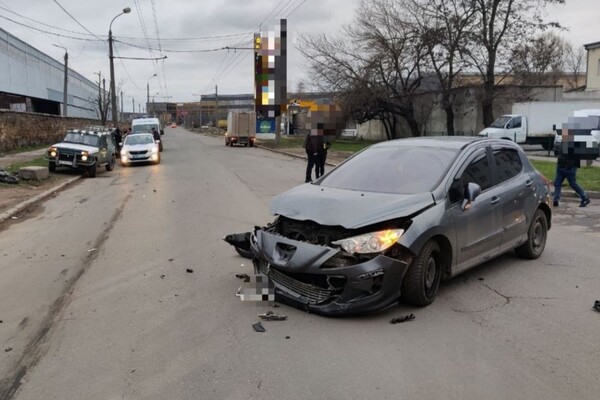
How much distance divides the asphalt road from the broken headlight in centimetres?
62

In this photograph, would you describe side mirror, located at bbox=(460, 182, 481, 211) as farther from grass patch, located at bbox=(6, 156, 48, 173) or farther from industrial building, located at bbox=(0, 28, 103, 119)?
industrial building, located at bbox=(0, 28, 103, 119)

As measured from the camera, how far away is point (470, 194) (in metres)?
5.51

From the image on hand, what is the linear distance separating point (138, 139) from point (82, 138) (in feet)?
18.6

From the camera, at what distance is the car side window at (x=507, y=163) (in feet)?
21.3

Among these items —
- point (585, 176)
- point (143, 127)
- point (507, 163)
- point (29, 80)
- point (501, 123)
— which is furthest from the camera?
point (29, 80)

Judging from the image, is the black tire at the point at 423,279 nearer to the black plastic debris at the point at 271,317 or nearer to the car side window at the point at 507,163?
the black plastic debris at the point at 271,317

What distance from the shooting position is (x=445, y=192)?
5.45m

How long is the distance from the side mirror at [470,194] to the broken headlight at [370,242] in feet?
3.61

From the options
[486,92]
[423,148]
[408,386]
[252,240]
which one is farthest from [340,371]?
[486,92]

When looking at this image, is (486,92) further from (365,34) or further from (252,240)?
(252,240)

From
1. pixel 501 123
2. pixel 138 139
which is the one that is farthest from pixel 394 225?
pixel 501 123

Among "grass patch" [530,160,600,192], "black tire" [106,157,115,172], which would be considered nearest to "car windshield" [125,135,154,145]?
"black tire" [106,157,115,172]

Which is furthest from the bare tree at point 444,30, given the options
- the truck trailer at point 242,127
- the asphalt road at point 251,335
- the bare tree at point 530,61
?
the asphalt road at point 251,335

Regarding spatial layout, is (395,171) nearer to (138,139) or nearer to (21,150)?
(138,139)
